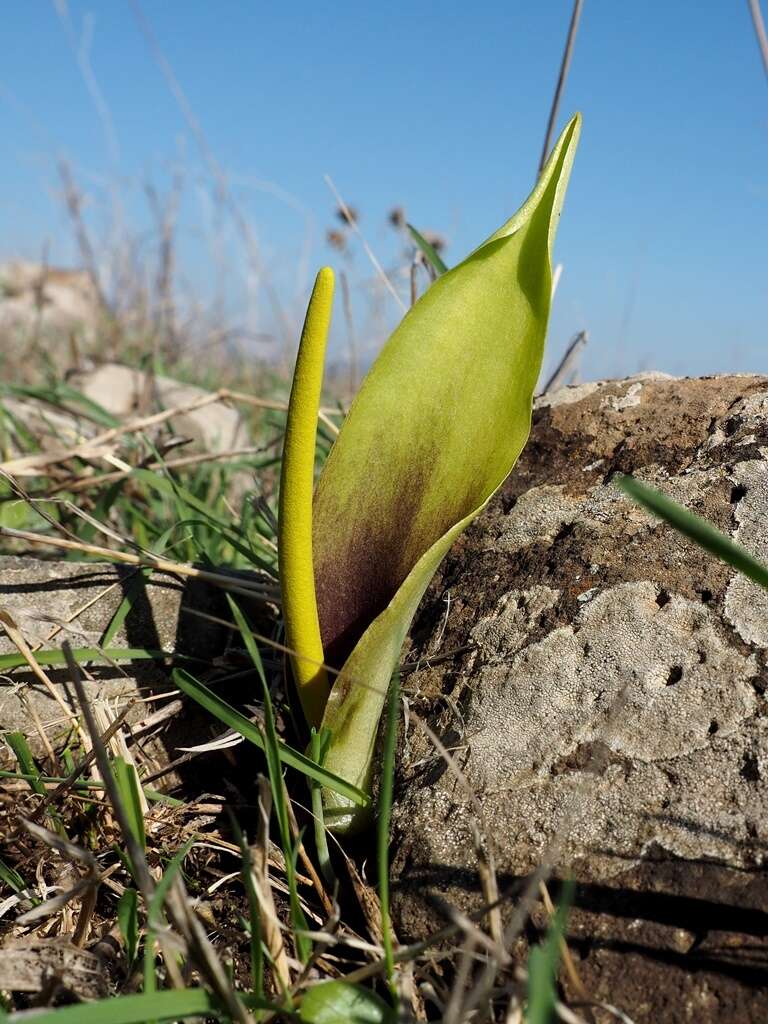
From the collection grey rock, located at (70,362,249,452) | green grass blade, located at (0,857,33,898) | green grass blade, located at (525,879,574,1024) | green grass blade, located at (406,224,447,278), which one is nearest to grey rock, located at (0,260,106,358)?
grey rock, located at (70,362,249,452)

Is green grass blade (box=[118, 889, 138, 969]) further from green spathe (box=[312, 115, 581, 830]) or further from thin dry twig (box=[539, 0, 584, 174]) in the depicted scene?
thin dry twig (box=[539, 0, 584, 174])

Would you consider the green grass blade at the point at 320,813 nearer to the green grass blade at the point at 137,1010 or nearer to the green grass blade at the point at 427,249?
the green grass blade at the point at 137,1010

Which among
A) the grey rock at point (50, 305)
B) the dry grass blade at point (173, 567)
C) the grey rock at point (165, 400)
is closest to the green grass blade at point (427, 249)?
the dry grass blade at point (173, 567)

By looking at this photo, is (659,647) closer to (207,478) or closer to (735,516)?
(735,516)

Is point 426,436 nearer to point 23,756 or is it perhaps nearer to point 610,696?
point 610,696

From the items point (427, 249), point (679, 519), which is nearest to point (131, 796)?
point (679, 519)

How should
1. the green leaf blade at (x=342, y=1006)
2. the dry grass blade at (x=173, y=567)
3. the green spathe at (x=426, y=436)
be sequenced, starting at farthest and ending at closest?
the dry grass blade at (x=173, y=567), the green spathe at (x=426, y=436), the green leaf blade at (x=342, y=1006)
